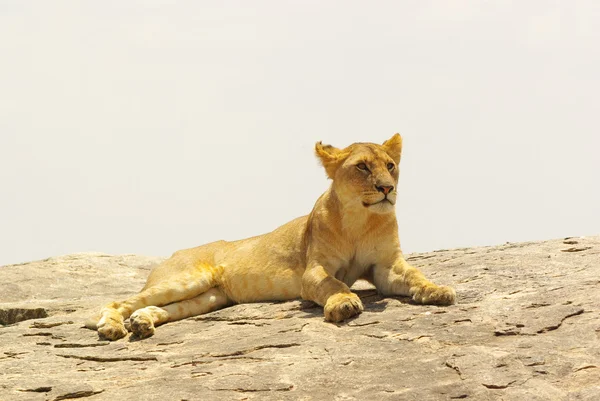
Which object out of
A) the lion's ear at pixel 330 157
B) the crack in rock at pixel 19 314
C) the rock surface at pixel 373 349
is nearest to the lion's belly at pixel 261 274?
the rock surface at pixel 373 349

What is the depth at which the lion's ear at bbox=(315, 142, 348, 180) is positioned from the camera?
8078mm

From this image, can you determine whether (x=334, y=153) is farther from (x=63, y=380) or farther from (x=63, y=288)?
(x=63, y=288)

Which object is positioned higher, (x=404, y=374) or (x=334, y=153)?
(x=334, y=153)

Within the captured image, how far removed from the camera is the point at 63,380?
6.52 m

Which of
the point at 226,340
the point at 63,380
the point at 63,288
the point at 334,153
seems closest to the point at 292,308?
the point at 226,340

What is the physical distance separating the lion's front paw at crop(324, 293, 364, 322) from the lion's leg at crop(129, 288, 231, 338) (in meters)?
1.81

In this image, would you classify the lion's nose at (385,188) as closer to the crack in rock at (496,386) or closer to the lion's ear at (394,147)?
the lion's ear at (394,147)

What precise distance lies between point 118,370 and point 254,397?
167 centimetres

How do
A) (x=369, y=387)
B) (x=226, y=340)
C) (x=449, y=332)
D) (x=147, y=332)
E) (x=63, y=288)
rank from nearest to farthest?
(x=369, y=387), (x=449, y=332), (x=226, y=340), (x=147, y=332), (x=63, y=288)

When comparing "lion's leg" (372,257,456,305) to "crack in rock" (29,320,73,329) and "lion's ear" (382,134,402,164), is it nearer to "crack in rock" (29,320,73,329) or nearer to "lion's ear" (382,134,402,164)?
"lion's ear" (382,134,402,164)

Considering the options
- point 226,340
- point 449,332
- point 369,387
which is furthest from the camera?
point 226,340

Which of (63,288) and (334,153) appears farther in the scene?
(63,288)

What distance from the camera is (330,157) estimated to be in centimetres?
810

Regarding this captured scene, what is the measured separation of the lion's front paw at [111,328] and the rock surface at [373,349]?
0.12m
